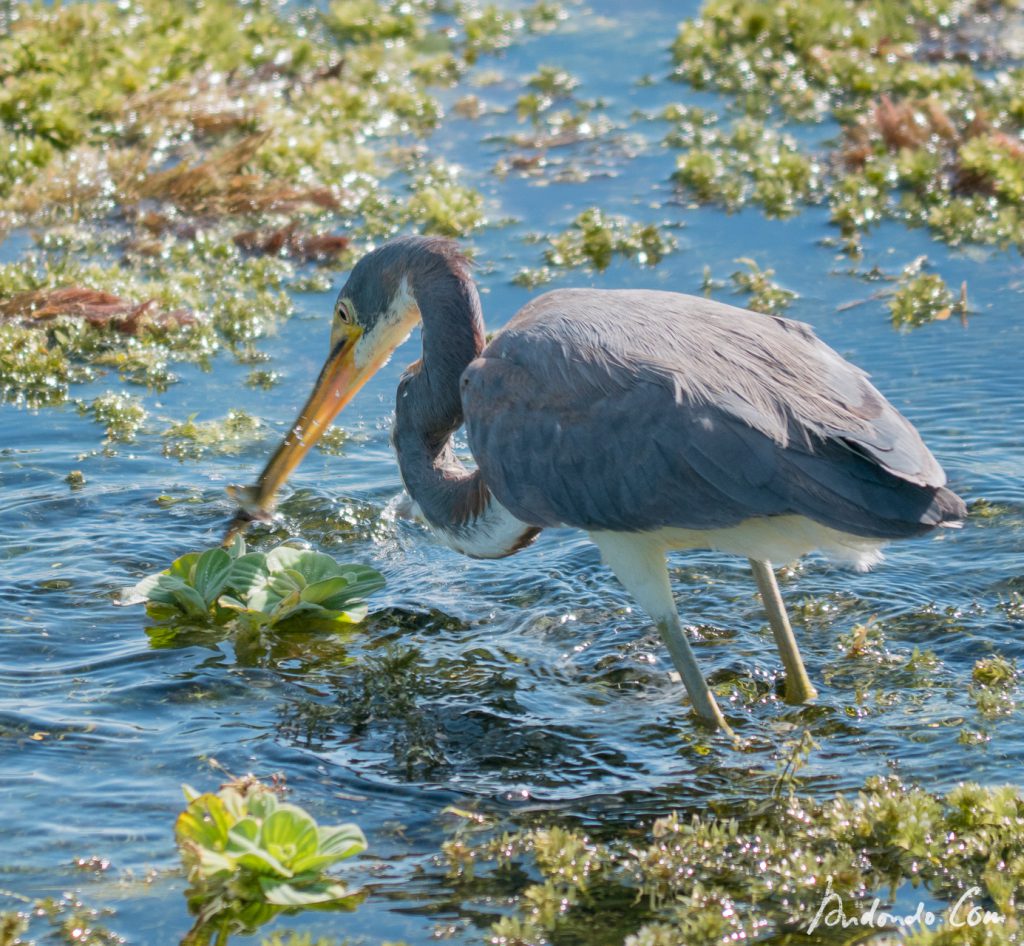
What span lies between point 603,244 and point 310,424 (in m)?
2.98

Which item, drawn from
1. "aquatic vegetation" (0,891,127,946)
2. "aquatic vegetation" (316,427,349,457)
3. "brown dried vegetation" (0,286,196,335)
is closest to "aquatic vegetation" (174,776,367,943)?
"aquatic vegetation" (0,891,127,946)

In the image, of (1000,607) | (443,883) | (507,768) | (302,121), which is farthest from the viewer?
(302,121)

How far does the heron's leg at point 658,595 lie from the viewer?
526cm

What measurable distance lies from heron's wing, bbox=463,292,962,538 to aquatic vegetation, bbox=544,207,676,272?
3382mm

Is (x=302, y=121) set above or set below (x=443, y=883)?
above

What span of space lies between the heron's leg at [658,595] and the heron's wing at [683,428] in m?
0.16

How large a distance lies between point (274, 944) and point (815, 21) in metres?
9.02

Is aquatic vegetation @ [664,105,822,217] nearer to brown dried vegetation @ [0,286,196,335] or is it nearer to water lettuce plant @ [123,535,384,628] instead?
brown dried vegetation @ [0,286,196,335]

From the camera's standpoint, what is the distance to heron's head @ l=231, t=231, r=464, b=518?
249 inches

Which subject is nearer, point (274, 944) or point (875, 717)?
point (274, 944)

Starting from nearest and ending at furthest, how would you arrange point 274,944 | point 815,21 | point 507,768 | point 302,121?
1. point 274,944
2. point 507,768
3. point 302,121
4. point 815,21

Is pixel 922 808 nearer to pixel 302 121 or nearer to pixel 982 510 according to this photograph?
pixel 982 510

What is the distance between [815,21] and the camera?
11188 mm

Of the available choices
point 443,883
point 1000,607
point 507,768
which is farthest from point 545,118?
point 443,883
